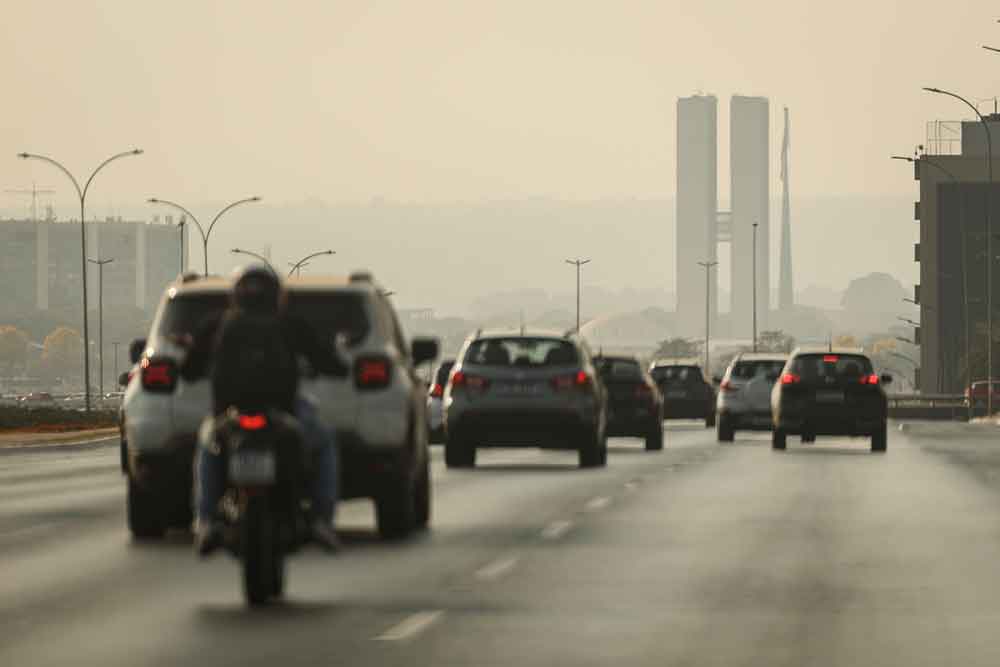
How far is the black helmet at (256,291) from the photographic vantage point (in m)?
14.4

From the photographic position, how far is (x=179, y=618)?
13.9m

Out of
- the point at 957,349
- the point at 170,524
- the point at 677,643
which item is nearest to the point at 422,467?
the point at 170,524

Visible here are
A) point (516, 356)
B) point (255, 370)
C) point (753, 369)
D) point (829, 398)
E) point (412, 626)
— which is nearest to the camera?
point (412, 626)

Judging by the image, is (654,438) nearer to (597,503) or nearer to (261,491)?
(597,503)

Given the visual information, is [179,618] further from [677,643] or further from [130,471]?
[130,471]

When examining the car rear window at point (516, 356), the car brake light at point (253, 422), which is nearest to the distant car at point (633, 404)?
the car rear window at point (516, 356)

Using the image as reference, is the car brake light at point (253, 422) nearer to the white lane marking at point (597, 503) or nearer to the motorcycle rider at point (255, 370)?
the motorcycle rider at point (255, 370)

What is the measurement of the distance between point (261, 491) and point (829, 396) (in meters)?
27.9

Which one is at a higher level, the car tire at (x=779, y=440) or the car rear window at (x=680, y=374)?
the car rear window at (x=680, y=374)

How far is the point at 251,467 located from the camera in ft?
45.4

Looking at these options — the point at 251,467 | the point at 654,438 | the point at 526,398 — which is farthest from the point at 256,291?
the point at 654,438

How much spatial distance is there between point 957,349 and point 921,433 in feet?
450

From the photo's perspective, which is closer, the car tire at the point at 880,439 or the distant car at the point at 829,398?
the distant car at the point at 829,398

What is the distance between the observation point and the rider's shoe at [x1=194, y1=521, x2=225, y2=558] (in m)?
14.2
